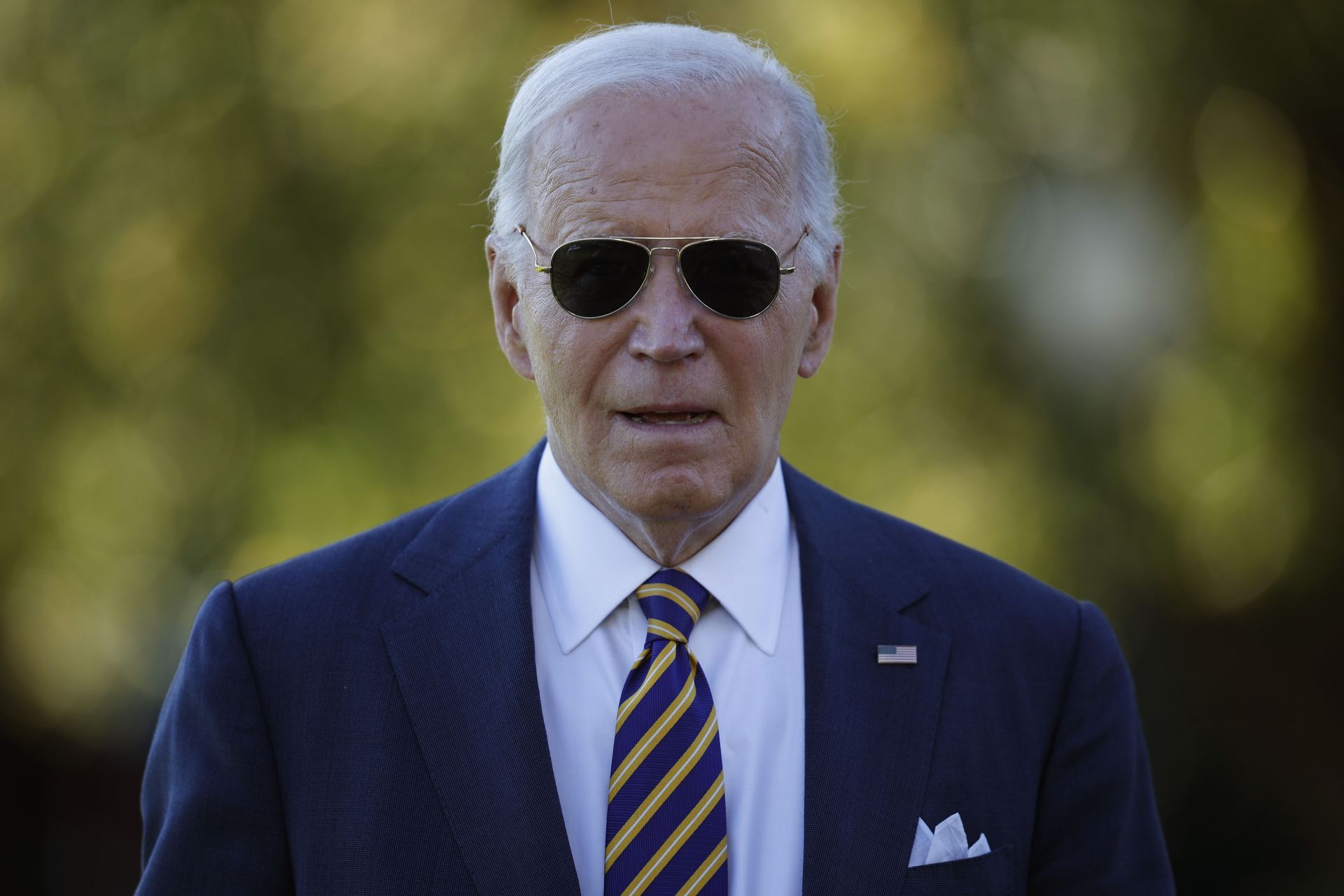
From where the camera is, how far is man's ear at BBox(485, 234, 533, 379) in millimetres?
2547

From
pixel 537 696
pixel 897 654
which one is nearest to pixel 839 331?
pixel 897 654

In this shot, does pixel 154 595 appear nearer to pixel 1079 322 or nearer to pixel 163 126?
pixel 163 126

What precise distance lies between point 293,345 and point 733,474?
343 centimetres

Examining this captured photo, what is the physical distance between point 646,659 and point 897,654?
21.0 inches

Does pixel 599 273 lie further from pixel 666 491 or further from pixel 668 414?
pixel 666 491

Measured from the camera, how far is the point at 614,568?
238cm

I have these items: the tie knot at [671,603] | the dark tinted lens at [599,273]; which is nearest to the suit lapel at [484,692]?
the tie knot at [671,603]

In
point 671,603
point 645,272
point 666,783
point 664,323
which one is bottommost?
point 666,783

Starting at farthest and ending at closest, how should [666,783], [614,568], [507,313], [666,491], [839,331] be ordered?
[839,331] → [507,313] → [614,568] → [666,491] → [666,783]

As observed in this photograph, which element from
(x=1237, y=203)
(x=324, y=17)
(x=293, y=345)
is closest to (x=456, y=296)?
(x=293, y=345)

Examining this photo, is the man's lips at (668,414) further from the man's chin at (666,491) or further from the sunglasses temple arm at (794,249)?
the sunglasses temple arm at (794,249)

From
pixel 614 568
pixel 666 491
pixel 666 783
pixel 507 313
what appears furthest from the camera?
pixel 507 313

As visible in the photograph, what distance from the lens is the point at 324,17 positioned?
521cm

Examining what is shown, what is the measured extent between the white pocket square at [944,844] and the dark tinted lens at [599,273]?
116cm
